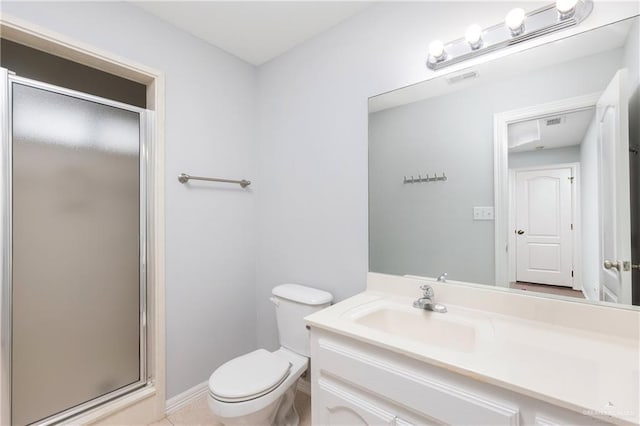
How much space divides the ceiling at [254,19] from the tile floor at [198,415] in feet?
7.92

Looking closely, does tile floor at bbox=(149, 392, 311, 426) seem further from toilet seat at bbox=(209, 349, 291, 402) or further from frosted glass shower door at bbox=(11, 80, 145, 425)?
toilet seat at bbox=(209, 349, 291, 402)

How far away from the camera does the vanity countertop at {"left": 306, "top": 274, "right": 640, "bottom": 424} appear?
715 mm

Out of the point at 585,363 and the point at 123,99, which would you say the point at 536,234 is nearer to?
the point at 585,363

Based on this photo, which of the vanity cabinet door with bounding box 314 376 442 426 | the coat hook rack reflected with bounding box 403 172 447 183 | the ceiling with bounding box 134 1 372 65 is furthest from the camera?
the ceiling with bounding box 134 1 372 65

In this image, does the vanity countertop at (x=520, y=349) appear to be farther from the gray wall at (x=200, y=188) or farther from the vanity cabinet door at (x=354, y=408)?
the gray wall at (x=200, y=188)

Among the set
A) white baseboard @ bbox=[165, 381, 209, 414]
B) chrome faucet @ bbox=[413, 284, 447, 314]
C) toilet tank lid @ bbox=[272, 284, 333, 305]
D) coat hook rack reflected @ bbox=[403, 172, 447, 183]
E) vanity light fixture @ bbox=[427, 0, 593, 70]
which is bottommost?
white baseboard @ bbox=[165, 381, 209, 414]

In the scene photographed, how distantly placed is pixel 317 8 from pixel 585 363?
78.7 inches

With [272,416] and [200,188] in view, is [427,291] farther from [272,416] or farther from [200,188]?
[200,188]

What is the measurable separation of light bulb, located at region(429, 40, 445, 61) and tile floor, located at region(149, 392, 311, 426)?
2.10 m

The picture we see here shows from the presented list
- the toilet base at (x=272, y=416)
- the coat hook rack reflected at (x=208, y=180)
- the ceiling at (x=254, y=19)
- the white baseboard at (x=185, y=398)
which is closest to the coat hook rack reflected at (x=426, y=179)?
the ceiling at (x=254, y=19)

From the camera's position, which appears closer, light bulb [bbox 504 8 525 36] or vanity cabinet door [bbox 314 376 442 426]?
vanity cabinet door [bbox 314 376 442 426]

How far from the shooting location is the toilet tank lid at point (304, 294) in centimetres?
172

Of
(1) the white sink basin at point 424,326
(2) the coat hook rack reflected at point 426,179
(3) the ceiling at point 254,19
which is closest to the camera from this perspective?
(1) the white sink basin at point 424,326

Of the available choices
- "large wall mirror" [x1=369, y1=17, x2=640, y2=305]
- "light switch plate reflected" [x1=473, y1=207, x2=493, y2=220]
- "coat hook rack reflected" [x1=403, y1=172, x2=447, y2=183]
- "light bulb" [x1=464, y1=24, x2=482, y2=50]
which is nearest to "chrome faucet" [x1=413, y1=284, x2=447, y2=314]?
"large wall mirror" [x1=369, y1=17, x2=640, y2=305]
